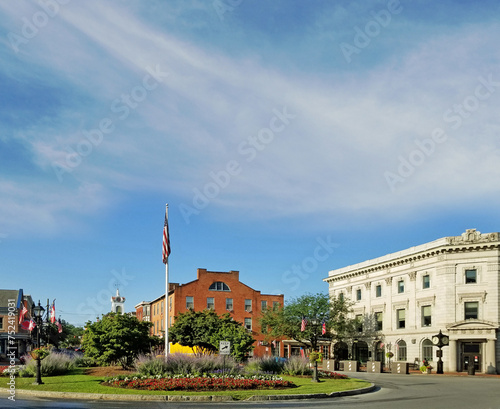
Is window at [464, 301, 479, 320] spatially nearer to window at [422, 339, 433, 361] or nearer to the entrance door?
the entrance door

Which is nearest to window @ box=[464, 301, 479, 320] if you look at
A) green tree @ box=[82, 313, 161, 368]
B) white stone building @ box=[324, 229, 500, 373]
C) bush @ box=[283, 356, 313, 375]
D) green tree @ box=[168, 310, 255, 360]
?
white stone building @ box=[324, 229, 500, 373]

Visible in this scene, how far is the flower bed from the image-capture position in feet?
77.2

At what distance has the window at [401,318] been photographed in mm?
63722

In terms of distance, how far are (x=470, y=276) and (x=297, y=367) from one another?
27932mm

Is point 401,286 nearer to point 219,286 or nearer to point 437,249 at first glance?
point 437,249

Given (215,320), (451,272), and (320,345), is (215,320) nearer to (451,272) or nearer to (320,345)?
(451,272)

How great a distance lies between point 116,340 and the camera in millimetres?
35469

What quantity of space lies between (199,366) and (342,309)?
44.7 meters

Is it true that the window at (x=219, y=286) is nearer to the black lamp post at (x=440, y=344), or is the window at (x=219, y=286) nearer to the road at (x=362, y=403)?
the black lamp post at (x=440, y=344)

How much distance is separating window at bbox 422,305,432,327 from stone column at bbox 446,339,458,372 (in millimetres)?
4072

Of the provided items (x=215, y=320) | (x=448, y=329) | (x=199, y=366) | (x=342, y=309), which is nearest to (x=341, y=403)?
(x=199, y=366)

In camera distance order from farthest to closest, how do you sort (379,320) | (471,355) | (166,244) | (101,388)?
(379,320) → (471,355) → (166,244) → (101,388)

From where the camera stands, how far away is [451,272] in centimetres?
5622

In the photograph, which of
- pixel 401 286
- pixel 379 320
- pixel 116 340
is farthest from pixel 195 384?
pixel 379 320
